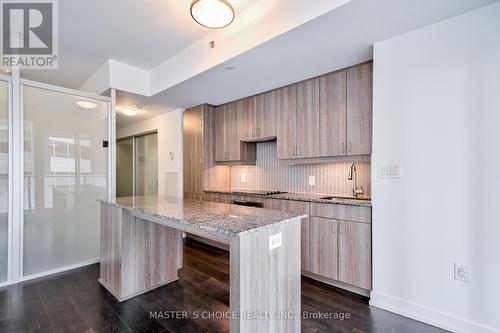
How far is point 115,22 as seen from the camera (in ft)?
7.57

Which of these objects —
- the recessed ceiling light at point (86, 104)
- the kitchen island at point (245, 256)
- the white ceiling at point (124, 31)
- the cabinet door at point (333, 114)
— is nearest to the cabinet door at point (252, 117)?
the cabinet door at point (333, 114)

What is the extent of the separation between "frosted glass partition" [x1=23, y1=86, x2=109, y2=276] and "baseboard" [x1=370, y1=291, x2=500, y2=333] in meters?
3.42

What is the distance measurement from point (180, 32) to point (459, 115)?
2604 mm

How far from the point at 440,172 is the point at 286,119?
1.76 meters

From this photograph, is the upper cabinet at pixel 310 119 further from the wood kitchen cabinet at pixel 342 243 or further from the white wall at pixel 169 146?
the white wall at pixel 169 146

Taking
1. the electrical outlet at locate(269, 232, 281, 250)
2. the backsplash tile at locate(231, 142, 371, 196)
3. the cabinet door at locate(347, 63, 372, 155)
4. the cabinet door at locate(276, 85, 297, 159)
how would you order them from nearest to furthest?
the electrical outlet at locate(269, 232, 281, 250) < the cabinet door at locate(347, 63, 372, 155) < the backsplash tile at locate(231, 142, 371, 196) < the cabinet door at locate(276, 85, 297, 159)

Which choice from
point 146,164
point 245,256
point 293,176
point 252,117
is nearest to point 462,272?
point 245,256

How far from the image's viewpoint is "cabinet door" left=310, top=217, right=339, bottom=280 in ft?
8.00

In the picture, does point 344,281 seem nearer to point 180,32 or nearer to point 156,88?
point 180,32

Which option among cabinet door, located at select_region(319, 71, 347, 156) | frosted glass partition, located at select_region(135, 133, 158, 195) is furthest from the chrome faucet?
frosted glass partition, located at select_region(135, 133, 158, 195)

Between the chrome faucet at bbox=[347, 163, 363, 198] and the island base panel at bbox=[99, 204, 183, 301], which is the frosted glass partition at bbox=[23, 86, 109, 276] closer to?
the island base panel at bbox=[99, 204, 183, 301]

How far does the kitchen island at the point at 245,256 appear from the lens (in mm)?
1234

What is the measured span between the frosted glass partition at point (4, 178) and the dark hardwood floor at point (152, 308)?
13.3 inches

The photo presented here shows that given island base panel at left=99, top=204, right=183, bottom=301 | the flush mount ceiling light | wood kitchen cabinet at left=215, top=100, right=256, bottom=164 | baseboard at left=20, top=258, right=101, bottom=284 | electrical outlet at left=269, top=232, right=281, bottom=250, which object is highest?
the flush mount ceiling light
